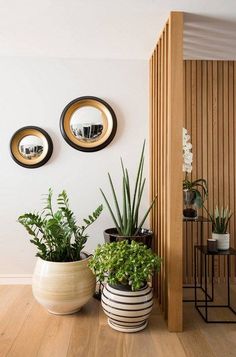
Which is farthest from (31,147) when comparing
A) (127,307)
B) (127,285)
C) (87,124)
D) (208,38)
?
(208,38)

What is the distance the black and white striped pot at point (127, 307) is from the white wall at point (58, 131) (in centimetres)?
104

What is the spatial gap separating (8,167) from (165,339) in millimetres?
2156

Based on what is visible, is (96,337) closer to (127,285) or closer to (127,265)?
(127,285)

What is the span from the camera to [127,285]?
2.27 metres

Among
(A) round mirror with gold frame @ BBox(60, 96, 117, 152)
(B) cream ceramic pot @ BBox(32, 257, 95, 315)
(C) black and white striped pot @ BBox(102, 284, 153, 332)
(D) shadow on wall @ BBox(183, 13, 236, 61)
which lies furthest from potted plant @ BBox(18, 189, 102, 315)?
(D) shadow on wall @ BBox(183, 13, 236, 61)

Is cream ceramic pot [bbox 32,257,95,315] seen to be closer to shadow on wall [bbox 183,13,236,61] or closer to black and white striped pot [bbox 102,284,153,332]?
black and white striped pot [bbox 102,284,153,332]

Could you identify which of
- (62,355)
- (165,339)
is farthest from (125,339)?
(62,355)

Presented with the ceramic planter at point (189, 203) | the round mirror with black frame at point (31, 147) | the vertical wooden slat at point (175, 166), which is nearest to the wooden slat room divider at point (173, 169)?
the vertical wooden slat at point (175, 166)

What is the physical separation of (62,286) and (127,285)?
1.69 feet

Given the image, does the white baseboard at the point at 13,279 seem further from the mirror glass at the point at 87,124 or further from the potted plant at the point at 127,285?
the mirror glass at the point at 87,124

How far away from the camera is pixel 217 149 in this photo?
326 cm

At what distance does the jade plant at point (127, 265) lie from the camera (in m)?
2.19

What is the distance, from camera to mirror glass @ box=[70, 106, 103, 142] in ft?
10.3

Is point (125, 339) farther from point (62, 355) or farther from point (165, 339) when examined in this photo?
point (62, 355)
